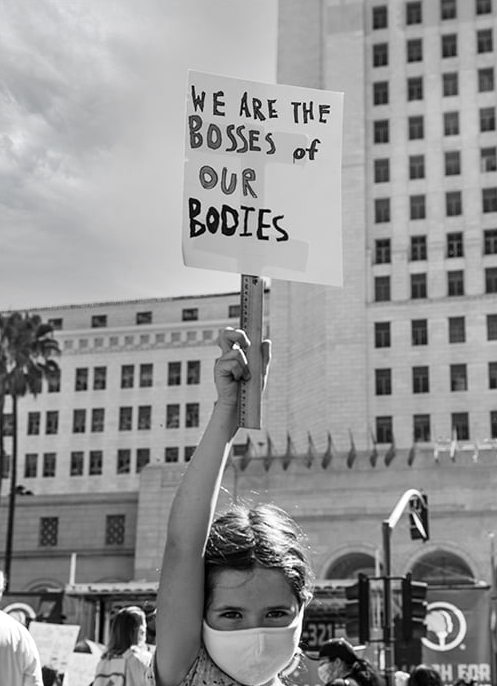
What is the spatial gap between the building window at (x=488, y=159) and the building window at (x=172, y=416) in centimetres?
2609

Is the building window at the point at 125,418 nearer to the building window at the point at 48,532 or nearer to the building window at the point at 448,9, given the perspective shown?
the building window at the point at 48,532

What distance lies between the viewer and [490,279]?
6212 cm

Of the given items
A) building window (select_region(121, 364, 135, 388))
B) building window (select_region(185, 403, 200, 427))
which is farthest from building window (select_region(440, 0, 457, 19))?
building window (select_region(121, 364, 135, 388))

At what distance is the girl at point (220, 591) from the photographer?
239 cm

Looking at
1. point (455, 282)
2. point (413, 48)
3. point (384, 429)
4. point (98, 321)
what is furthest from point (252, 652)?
point (98, 321)

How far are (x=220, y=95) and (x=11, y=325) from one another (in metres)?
53.9

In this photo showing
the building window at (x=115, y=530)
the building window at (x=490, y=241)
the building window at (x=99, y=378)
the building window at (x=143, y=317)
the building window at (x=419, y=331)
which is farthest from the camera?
the building window at (x=143, y=317)

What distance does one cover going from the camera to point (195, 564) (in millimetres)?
2438

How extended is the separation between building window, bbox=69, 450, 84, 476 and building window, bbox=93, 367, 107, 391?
4.64m

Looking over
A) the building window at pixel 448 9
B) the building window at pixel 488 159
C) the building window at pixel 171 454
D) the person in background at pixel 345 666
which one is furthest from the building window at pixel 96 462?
the person in background at pixel 345 666

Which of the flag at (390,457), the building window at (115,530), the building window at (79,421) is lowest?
the building window at (115,530)

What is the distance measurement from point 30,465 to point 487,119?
37.0 m

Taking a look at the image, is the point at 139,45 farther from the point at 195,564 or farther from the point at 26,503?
the point at 26,503

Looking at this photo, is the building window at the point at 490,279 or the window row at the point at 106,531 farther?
the building window at the point at 490,279
